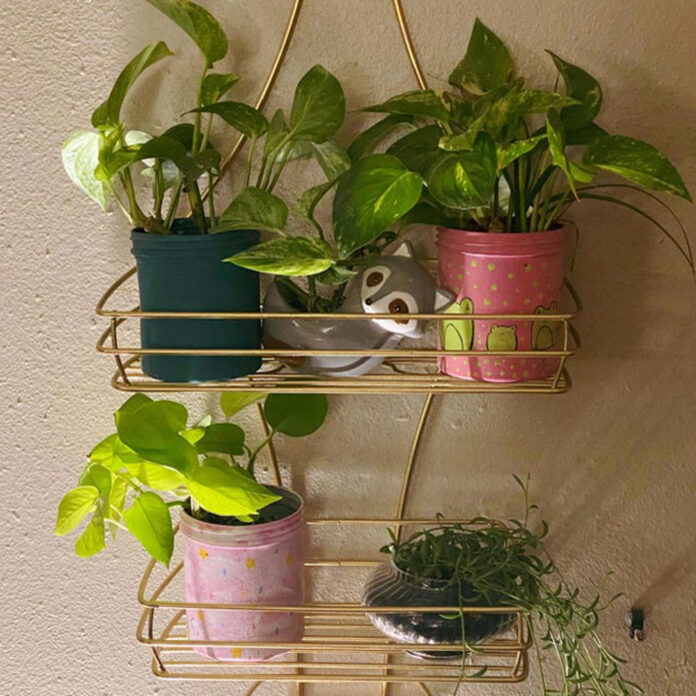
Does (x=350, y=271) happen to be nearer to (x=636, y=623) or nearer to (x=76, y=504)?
(x=76, y=504)

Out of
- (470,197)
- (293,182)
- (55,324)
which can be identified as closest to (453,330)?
(470,197)

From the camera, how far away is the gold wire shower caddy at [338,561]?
28.3 inches

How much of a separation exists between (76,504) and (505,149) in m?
0.43

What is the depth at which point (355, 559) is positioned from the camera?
0.92 meters

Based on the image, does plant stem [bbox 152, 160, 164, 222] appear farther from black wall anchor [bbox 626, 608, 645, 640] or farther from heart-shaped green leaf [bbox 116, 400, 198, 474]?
black wall anchor [bbox 626, 608, 645, 640]

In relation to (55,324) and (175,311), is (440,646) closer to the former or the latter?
(175,311)

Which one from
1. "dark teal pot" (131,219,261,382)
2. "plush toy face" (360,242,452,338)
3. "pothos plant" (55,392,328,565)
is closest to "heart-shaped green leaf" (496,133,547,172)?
"plush toy face" (360,242,452,338)

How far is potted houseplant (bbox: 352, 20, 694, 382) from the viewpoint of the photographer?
2.16 ft

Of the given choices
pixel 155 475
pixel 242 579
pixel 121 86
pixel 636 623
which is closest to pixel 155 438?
pixel 155 475

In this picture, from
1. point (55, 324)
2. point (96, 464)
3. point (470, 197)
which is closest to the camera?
point (470, 197)

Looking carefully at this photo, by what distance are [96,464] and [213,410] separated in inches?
6.3

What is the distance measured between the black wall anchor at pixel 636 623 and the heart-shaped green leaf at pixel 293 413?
1.21ft

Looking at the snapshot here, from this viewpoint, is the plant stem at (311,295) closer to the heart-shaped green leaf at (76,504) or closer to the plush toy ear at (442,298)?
the plush toy ear at (442,298)

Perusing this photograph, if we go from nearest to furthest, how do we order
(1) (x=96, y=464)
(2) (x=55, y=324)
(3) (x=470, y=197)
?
(3) (x=470, y=197) → (1) (x=96, y=464) → (2) (x=55, y=324)
